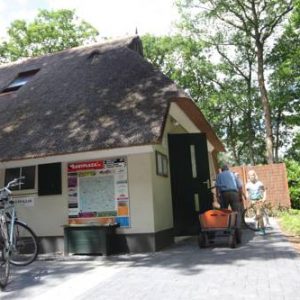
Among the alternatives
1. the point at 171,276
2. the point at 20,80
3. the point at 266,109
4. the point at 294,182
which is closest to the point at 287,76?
the point at 266,109

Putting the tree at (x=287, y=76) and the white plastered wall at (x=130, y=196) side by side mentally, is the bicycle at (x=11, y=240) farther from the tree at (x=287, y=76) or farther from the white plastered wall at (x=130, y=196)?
the tree at (x=287, y=76)

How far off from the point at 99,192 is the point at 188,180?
2220mm

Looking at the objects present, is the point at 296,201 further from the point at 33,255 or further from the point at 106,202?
the point at 33,255

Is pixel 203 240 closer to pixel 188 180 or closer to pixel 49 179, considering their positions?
pixel 188 180

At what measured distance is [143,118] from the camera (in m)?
9.18

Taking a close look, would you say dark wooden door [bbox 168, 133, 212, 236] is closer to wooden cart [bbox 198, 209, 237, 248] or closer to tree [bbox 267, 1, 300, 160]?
wooden cart [bbox 198, 209, 237, 248]

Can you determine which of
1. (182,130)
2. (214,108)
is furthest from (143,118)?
(214,108)

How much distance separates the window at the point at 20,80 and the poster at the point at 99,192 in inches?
238

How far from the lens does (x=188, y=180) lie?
10508 mm

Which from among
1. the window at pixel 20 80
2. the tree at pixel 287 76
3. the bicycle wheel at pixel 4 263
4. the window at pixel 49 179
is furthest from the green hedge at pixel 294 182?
the bicycle wheel at pixel 4 263

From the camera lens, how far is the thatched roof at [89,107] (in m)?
9.00

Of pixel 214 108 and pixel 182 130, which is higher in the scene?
pixel 214 108

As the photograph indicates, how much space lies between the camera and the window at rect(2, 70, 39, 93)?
14.8 m

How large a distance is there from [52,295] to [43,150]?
4338mm
